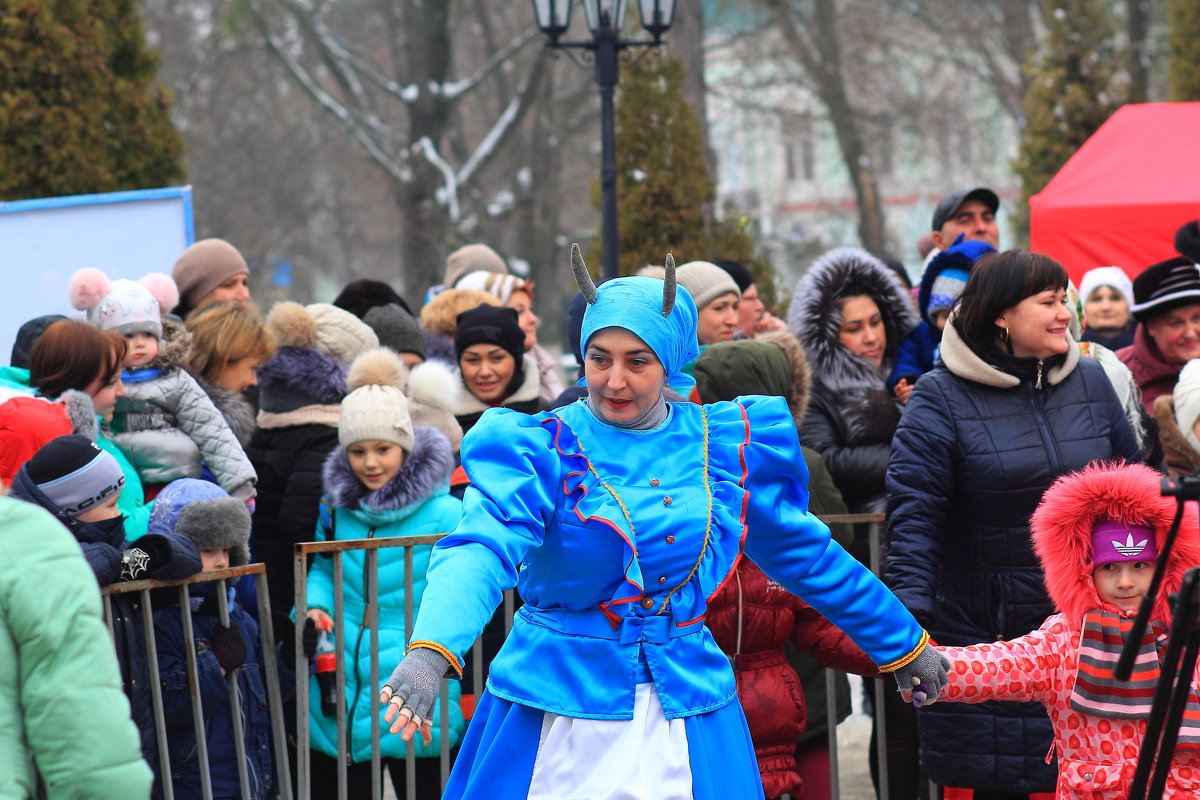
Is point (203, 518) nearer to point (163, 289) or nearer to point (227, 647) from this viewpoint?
point (227, 647)

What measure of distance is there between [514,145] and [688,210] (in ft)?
68.6

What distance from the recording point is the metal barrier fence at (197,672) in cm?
420

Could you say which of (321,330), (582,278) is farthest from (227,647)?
(321,330)

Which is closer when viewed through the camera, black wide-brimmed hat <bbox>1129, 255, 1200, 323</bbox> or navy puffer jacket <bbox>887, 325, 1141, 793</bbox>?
navy puffer jacket <bbox>887, 325, 1141, 793</bbox>

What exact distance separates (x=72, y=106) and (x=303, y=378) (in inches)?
183

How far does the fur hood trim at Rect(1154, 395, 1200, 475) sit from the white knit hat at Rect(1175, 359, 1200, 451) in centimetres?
5

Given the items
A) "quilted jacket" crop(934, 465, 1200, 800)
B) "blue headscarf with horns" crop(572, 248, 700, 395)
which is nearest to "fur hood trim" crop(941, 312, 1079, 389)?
"quilted jacket" crop(934, 465, 1200, 800)

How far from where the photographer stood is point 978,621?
441cm

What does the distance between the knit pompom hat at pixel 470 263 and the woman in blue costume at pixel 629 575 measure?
16.8 ft

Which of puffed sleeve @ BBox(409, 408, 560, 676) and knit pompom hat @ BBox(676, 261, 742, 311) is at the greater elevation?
knit pompom hat @ BBox(676, 261, 742, 311)

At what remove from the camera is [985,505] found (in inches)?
172

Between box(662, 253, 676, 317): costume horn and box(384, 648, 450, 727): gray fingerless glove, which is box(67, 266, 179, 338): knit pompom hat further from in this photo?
box(384, 648, 450, 727): gray fingerless glove

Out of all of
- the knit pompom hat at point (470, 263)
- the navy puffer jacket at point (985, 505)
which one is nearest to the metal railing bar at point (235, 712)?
the navy puffer jacket at point (985, 505)

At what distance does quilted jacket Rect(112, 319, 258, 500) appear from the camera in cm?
523
